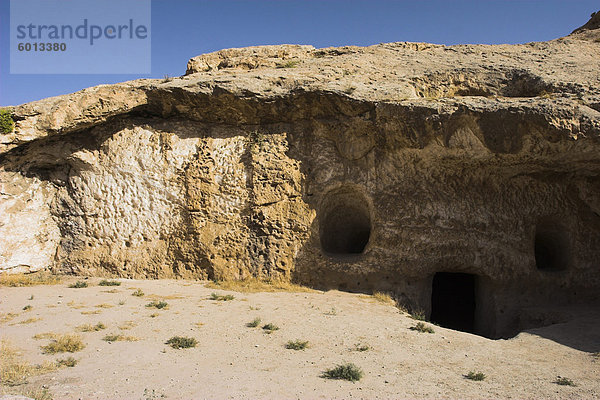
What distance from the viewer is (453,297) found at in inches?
490

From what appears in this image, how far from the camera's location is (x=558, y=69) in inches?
409

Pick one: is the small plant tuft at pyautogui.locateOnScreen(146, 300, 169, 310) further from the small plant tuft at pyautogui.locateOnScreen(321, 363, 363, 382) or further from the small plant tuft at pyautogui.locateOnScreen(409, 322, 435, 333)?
the small plant tuft at pyautogui.locateOnScreen(409, 322, 435, 333)

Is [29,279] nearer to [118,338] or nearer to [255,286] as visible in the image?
[118,338]

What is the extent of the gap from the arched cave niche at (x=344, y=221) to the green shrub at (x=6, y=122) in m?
7.32

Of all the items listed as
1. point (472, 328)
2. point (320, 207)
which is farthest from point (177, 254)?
point (472, 328)

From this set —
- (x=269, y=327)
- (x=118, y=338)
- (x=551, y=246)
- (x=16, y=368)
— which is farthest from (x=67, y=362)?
(x=551, y=246)

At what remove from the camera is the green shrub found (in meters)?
9.60

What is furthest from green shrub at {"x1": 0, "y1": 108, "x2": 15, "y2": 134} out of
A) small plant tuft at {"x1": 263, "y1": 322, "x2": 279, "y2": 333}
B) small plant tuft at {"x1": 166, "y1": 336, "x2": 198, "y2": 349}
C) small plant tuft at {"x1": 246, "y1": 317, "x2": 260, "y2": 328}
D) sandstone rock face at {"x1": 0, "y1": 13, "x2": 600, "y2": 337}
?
small plant tuft at {"x1": 263, "y1": 322, "x2": 279, "y2": 333}

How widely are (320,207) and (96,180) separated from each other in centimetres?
549

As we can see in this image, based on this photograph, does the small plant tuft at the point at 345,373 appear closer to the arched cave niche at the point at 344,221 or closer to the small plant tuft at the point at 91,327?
the small plant tuft at the point at 91,327

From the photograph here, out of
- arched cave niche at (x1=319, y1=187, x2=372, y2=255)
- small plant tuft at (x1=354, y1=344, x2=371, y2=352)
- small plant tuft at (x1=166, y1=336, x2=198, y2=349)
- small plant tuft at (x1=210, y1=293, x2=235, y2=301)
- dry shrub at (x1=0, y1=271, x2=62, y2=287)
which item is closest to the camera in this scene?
small plant tuft at (x1=166, y1=336, x2=198, y2=349)

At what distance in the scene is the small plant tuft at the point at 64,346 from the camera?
5.59 meters

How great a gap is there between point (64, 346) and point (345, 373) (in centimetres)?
369

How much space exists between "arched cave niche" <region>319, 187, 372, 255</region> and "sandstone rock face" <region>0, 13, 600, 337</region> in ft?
0.28
